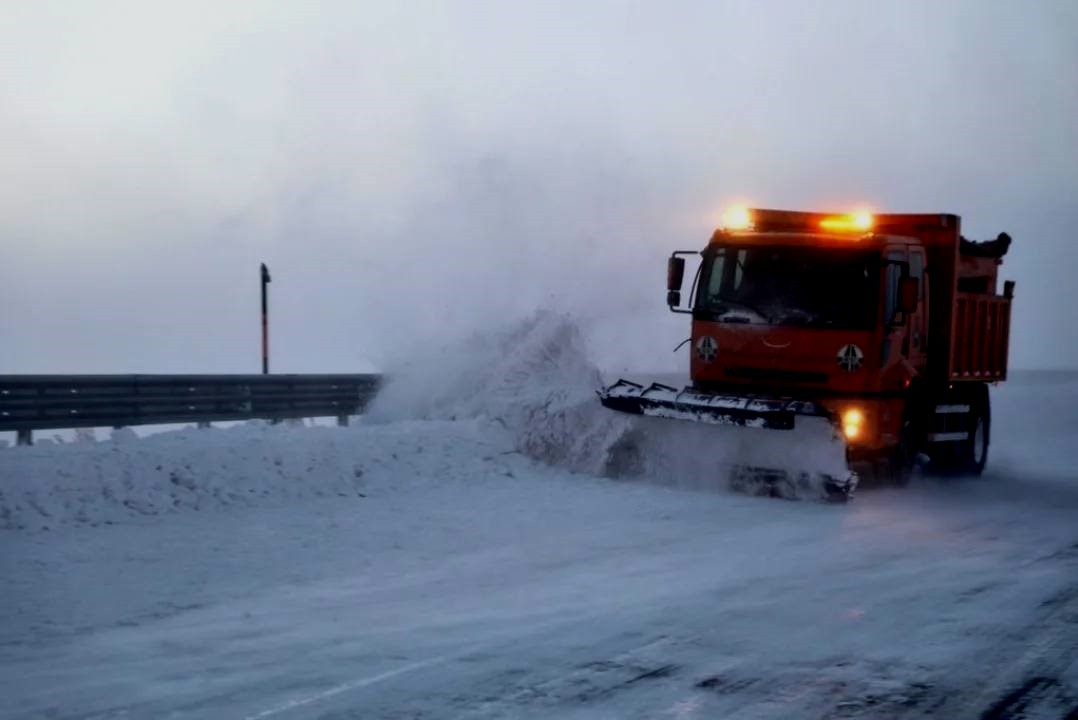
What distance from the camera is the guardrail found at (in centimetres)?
1645

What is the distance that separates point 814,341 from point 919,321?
84.0 inches

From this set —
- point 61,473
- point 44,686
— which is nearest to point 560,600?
point 44,686

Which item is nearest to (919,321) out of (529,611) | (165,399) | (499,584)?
(499,584)

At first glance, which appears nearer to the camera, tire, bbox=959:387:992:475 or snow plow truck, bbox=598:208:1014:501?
snow plow truck, bbox=598:208:1014:501

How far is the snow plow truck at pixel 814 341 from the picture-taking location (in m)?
13.9

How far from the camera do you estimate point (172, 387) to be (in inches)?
738

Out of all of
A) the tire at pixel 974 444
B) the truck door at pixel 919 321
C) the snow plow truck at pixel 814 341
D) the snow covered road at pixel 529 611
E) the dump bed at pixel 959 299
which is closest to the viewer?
the snow covered road at pixel 529 611

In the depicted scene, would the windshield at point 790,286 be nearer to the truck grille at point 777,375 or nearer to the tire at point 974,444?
the truck grille at point 777,375

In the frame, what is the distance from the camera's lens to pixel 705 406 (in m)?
13.8

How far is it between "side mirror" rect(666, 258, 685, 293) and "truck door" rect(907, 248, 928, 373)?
269 centimetres

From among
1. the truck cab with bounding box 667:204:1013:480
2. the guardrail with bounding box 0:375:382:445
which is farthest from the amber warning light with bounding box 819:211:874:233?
the guardrail with bounding box 0:375:382:445

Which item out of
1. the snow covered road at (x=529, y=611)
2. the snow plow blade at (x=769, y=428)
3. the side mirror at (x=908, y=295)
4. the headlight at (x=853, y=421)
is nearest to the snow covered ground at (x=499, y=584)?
the snow covered road at (x=529, y=611)

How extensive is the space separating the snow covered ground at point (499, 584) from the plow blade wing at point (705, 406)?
0.51m

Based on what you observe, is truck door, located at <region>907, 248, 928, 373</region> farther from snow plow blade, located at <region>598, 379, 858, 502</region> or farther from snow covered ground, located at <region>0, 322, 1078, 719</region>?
snow plow blade, located at <region>598, 379, 858, 502</region>
